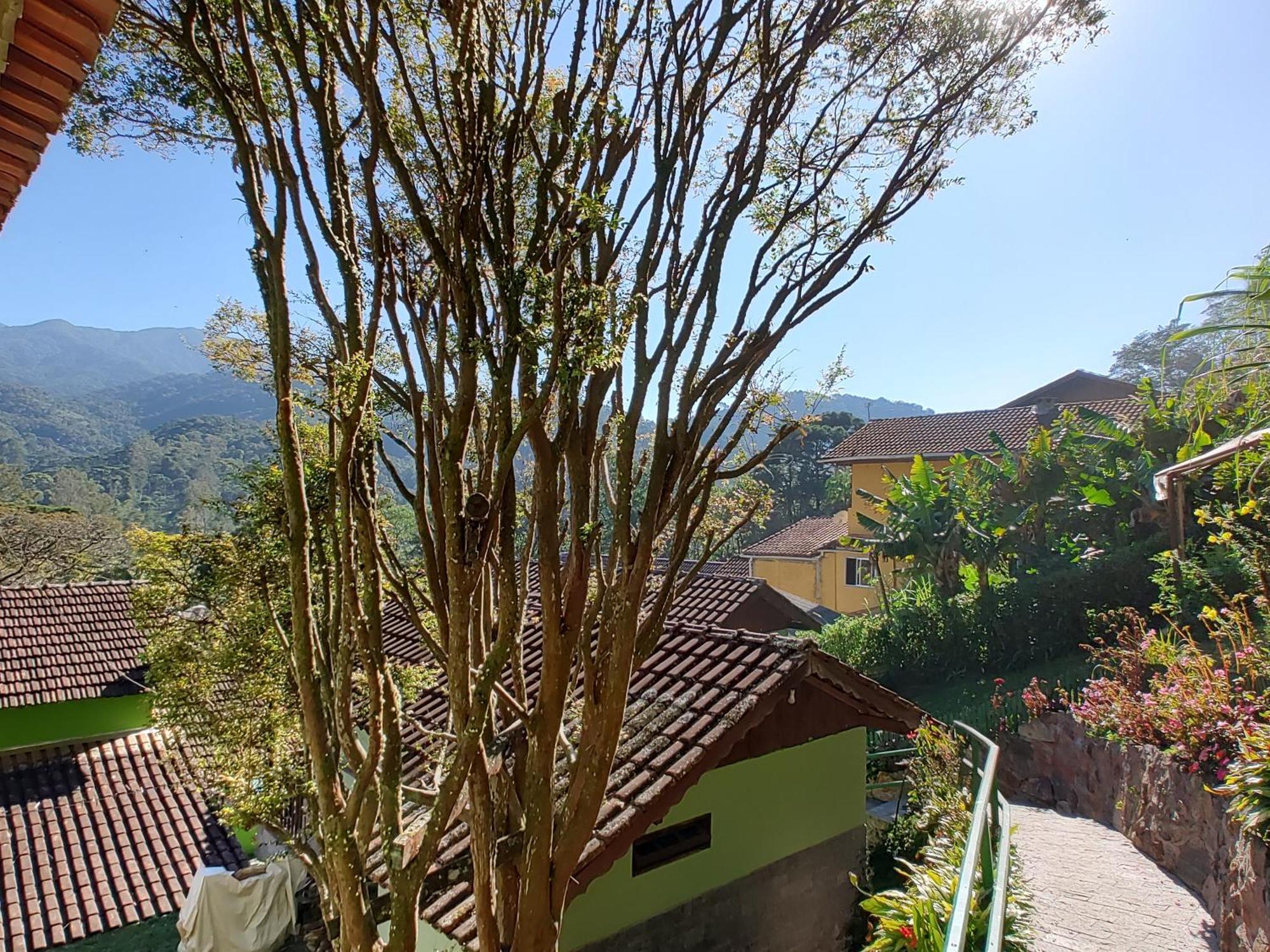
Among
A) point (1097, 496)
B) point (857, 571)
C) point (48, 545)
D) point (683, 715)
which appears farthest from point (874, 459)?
point (48, 545)

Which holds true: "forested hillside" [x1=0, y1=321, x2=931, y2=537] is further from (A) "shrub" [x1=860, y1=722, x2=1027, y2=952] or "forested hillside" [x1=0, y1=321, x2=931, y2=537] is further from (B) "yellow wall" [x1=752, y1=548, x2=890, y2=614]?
(B) "yellow wall" [x1=752, y1=548, x2=890, y2=614]

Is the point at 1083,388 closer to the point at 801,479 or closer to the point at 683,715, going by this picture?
the point at 801,479

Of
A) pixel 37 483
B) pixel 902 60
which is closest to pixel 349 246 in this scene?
pixel 902 60

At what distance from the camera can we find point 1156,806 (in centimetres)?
675

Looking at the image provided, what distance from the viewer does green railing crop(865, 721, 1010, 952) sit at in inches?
104

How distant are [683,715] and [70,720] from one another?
44.3 ft

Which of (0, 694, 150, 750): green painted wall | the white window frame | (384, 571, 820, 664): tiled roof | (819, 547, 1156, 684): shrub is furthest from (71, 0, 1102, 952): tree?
the white window frame

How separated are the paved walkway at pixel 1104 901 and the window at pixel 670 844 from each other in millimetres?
2758

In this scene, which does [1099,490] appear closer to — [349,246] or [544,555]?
[544,555]

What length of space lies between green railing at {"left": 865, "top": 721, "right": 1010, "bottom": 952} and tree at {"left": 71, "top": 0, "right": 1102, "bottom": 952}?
1827mm

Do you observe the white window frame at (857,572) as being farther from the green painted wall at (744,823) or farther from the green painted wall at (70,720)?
the green painted wall at (70,720)

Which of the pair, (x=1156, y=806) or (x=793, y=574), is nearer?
(x=1156, y=806)

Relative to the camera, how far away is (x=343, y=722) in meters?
3.58

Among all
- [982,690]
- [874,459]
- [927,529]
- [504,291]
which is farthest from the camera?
[874,459]
